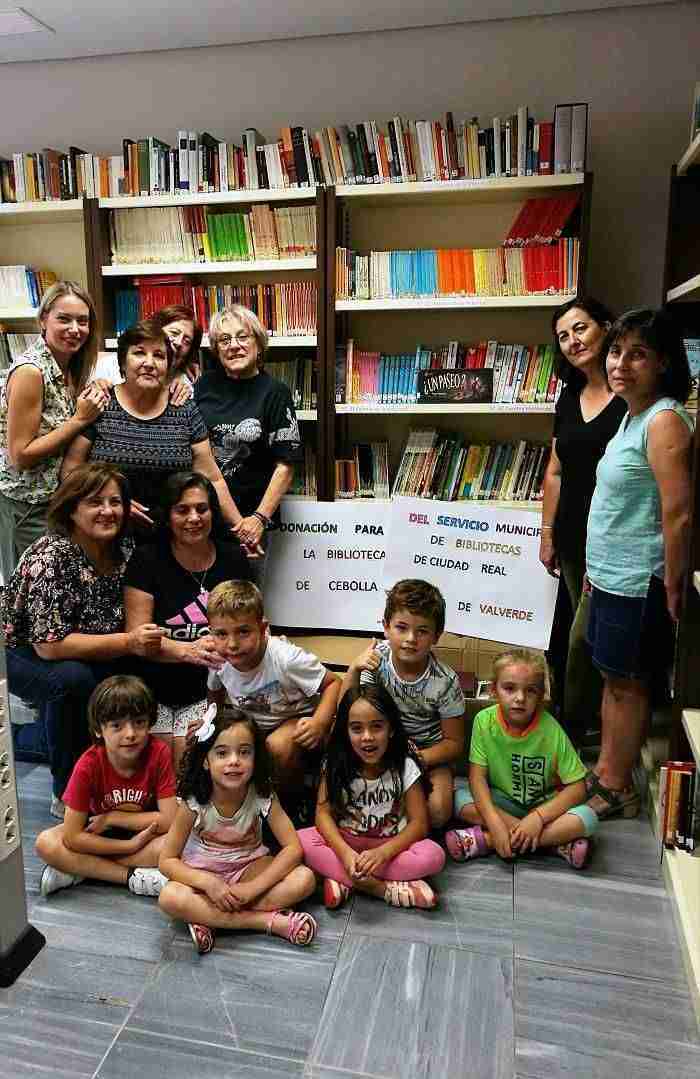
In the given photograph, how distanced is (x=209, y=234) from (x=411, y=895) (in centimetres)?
276

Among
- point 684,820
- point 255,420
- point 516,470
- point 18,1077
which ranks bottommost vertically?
point 18,1077

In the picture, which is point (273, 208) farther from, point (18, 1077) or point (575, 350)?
point (18, 1077)

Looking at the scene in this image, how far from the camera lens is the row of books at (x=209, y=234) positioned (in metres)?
3.36

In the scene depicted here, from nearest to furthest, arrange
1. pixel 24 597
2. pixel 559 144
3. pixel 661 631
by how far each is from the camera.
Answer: pixel 661 631 → pixel 24 597 → pixel 559 144

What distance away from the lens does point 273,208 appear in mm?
3428

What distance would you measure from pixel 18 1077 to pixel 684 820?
164cm

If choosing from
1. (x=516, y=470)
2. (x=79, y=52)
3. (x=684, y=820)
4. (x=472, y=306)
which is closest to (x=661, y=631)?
(x=684, y=820)

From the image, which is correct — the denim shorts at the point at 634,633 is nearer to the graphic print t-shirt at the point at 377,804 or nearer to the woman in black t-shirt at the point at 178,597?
the graphic print t-shirt at the point at 377,804

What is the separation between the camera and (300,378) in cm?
353

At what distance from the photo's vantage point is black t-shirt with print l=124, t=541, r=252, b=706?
244 cm

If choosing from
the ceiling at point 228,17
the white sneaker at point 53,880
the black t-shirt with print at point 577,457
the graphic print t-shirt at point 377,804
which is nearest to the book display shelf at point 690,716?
the black t-shirt with print at point 577,457

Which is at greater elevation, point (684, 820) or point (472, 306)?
point (472, 306)

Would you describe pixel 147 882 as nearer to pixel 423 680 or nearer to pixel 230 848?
pixel 230 848

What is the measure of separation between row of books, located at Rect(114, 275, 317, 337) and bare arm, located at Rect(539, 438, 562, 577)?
1250 millimetres
